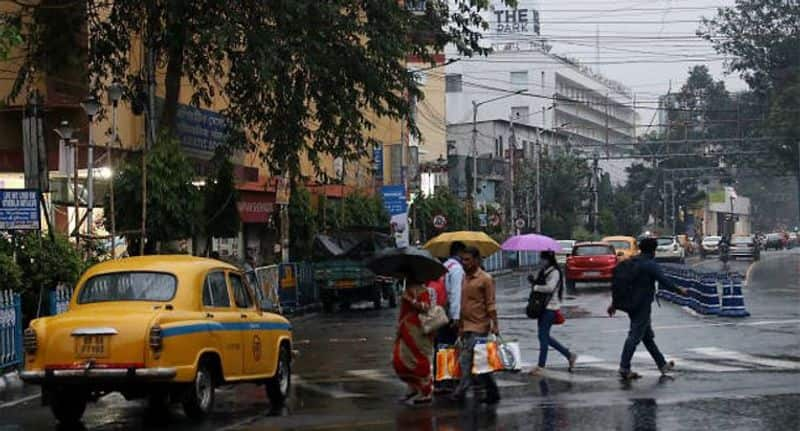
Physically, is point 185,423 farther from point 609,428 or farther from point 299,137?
point 299,137

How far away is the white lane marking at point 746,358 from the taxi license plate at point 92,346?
9.64 meters

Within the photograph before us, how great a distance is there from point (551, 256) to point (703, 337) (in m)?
6.69

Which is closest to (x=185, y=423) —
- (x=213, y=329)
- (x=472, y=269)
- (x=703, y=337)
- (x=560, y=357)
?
(x=213, y=329)

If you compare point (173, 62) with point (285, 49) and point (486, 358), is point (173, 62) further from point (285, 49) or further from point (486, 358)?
point (486, 358)

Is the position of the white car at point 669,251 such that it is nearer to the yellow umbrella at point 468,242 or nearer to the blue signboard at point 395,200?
the blue signboard at point 395,200

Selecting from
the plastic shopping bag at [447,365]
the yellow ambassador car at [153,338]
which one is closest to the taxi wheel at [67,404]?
the yellow ambassador car at [153,338]

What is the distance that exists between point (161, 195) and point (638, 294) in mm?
14288

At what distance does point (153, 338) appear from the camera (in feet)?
40.2

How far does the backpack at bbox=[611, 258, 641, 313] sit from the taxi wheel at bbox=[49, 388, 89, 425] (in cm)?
699

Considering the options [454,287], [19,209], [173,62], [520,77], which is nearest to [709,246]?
[520,77]

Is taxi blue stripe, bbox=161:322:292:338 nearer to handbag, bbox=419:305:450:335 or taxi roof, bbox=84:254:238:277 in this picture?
taxi roof, bbox=84:254:238:277

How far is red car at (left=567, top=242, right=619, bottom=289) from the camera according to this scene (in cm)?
4359

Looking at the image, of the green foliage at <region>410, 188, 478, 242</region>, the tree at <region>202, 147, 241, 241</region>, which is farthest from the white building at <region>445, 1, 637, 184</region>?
the tree at <region>202, 147, 241, 241</region>

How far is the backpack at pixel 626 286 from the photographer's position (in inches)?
639
